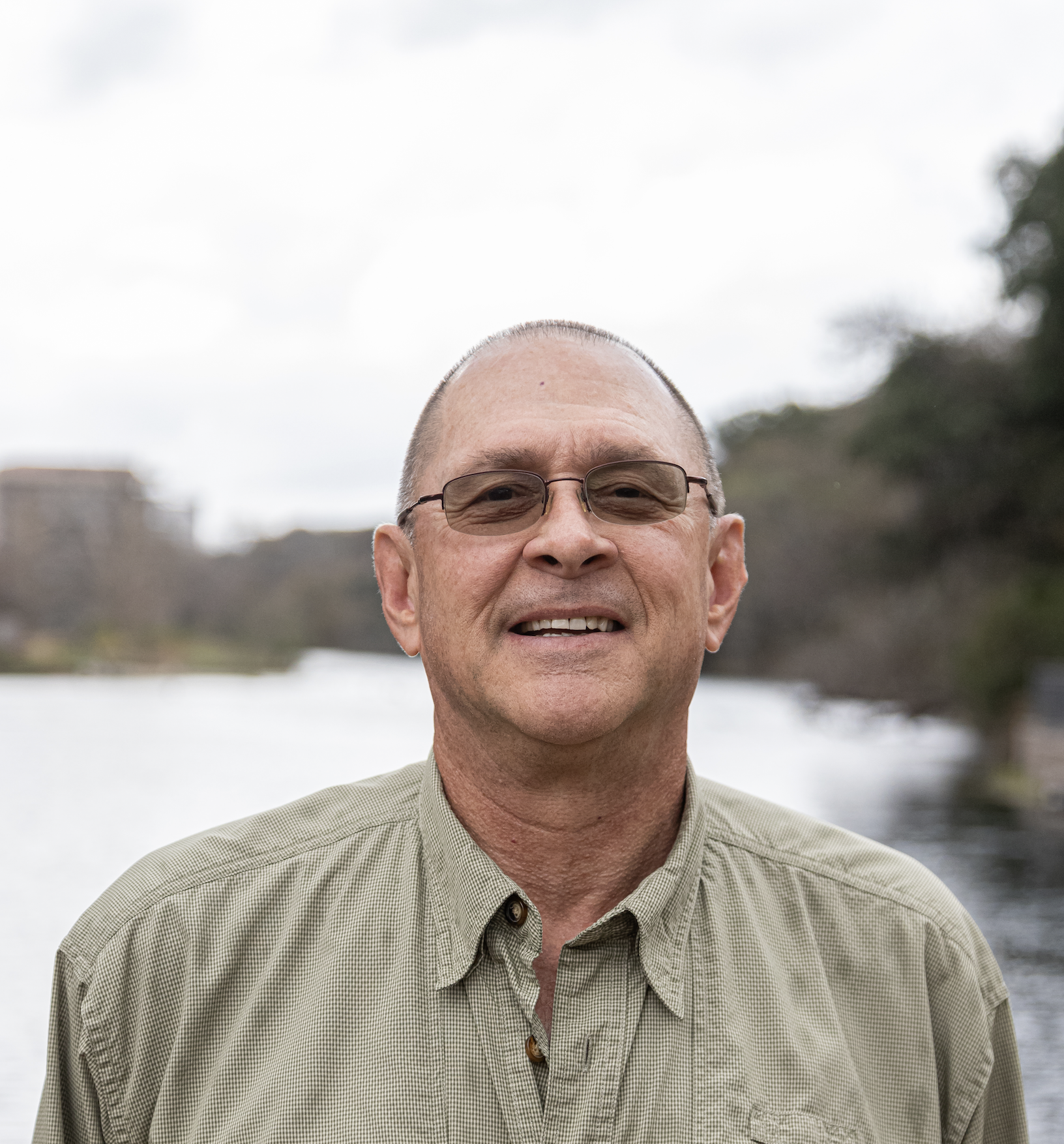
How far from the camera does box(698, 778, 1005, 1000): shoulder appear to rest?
2.06m

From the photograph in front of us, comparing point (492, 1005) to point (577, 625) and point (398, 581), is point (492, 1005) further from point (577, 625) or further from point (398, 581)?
point (398, 581)

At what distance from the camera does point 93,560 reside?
286ft

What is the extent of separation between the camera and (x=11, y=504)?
101688 mm

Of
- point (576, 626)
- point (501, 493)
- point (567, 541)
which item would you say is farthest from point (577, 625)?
point (501, 493)

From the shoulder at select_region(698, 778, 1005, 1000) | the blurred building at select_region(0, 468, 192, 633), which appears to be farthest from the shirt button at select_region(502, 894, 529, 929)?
the blurred building at select_region(0, 468, 192, 633)

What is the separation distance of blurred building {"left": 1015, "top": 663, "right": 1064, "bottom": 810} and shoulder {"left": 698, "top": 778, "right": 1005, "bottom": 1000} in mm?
20857

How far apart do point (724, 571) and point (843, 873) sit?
56cm

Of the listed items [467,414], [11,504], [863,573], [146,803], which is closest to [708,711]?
[863,573]

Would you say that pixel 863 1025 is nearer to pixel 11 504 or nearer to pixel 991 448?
pixel 991 448

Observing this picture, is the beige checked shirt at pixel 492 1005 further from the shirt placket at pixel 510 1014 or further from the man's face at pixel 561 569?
the man's face at pixel 561 569

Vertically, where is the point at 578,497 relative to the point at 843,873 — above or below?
above

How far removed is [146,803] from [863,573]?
20.8m

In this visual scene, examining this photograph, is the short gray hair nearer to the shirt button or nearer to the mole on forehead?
the mole on forehead

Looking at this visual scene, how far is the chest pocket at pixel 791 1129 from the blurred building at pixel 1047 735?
21.2 meters
